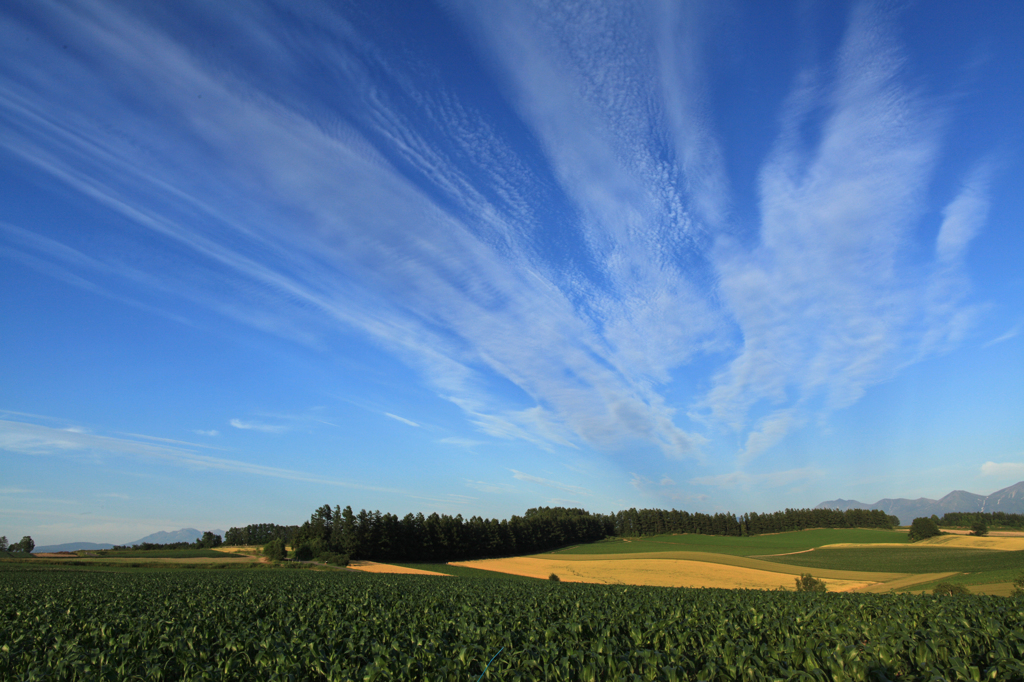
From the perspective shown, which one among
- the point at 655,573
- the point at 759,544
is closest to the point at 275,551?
the point at 655,573

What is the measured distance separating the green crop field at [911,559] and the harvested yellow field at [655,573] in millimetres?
18140

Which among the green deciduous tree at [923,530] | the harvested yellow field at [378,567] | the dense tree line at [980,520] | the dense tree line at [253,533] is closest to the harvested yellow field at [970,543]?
the green deciduous tree at [923,530]

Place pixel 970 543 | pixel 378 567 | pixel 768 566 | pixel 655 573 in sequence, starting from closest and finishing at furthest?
pixel 655 573 → pixel 768 566 → pixel 378 567 → pixel 970 543

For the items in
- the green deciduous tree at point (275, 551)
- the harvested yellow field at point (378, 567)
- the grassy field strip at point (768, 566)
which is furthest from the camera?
the green deciduous tree at point (275, 551)

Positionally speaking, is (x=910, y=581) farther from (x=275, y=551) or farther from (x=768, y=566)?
(x=275, y=551)

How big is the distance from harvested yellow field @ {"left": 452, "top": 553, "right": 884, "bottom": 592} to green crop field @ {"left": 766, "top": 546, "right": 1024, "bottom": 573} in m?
18.1

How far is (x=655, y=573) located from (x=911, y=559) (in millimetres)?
44195

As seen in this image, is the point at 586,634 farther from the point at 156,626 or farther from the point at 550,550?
the point at 550,550

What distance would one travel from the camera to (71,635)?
1416 centimetres

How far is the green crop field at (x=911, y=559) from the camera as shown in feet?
200

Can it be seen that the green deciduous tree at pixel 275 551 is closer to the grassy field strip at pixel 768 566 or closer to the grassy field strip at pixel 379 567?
the grassy field strip at pixel 379 567

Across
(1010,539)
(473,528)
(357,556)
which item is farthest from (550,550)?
(1010,539)

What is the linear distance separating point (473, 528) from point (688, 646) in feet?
313

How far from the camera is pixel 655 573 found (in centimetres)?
6738
